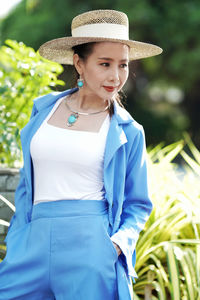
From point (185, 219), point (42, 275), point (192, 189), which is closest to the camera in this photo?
point (42, 275)

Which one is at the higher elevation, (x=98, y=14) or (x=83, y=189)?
(x=98, y=14)

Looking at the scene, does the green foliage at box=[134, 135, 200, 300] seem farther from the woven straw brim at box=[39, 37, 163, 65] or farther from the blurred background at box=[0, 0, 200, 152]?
the blurred background at box=[0, 0, 200, 152]

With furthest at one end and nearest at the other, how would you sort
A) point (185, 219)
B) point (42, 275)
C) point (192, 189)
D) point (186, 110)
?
point (186, 110)
point (192, 189)
point (185, 219)
point (42, 275)

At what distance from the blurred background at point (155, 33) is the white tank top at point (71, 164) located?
42.1ft

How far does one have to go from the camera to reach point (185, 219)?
10.3ft

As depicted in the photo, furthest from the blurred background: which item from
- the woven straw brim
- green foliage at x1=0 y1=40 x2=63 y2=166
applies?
the woven straw brim

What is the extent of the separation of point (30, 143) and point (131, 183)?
47 centimetres

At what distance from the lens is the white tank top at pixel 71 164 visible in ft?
6.79

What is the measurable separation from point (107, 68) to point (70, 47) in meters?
0.34

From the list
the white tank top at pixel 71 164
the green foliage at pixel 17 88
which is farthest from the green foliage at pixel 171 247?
the green foliage at pixel 17 88

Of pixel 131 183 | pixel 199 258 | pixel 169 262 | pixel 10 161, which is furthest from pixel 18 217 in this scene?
pixel 10 161

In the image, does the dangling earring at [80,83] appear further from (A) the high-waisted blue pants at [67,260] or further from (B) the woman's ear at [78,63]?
(A) the high-waisted blue pants at [67,260]

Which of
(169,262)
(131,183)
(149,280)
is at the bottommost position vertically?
(149,280)

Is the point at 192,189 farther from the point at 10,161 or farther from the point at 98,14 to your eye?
the point at 98,14
